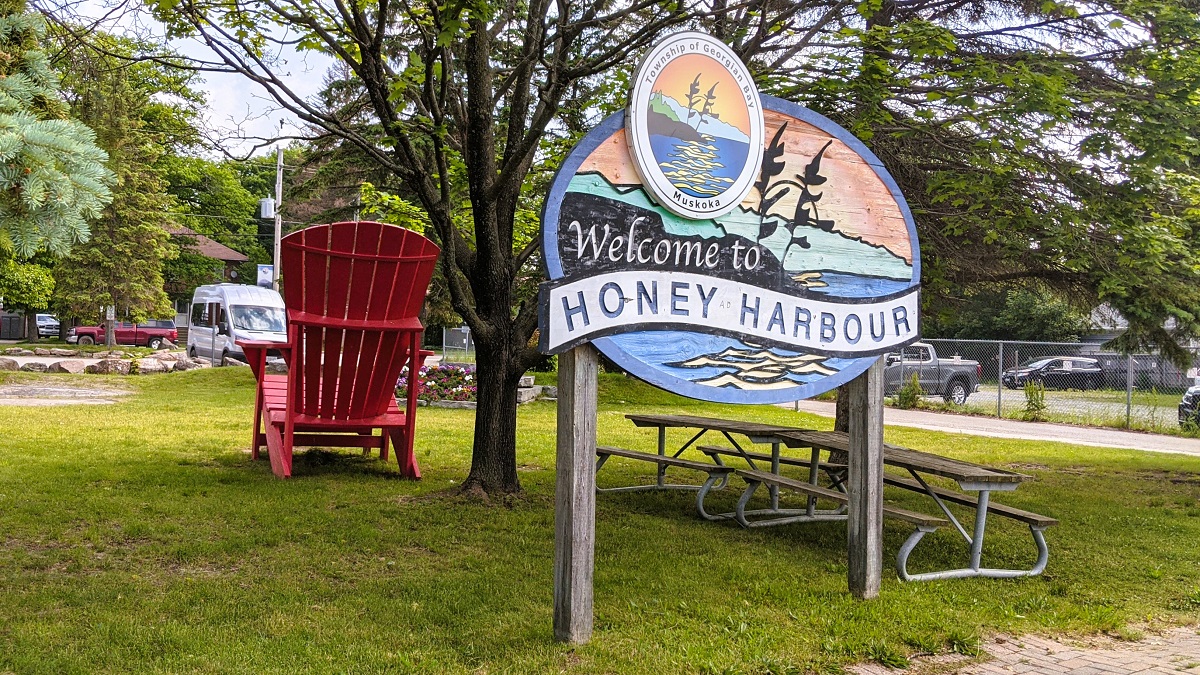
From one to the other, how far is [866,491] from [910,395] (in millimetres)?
16935

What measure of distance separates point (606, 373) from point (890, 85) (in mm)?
16010

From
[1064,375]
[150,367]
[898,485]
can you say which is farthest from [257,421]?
[1064,375]

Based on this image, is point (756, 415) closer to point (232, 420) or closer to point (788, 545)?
point (232, 420)

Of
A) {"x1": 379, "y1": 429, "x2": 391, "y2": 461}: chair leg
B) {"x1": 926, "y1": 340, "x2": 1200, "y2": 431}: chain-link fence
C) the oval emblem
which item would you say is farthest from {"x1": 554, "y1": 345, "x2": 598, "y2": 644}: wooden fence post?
{"x1": 926, "y1": 340, "x2": 1200, "y2": 431}: chain-link fence

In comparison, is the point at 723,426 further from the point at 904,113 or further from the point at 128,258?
the point at 128,258

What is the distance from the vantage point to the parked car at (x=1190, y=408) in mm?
15338

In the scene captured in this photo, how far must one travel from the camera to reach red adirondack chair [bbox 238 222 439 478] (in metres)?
7.63

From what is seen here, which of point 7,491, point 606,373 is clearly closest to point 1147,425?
point 606,373

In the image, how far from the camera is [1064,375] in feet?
73.2

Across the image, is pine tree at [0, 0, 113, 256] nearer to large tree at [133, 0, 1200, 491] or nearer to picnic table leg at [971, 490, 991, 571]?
large tree at [133, 0, 1200, 491]

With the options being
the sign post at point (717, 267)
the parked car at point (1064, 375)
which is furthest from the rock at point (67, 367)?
the parked car at point (1064, 375)

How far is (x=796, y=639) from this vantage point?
4203 millimetres

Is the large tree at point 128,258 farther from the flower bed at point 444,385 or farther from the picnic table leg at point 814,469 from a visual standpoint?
the picnic table leg at point 814,469

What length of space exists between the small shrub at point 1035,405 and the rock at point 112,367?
1981 cm
